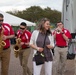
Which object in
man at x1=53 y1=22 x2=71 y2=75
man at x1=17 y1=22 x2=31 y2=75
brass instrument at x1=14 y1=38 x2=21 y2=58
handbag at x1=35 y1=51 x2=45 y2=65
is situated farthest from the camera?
man at x1=53 y1=22 x2=71 y2=75

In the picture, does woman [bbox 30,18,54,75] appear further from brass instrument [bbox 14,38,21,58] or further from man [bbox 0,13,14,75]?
brass instrument [bbox 14,38,21,58]

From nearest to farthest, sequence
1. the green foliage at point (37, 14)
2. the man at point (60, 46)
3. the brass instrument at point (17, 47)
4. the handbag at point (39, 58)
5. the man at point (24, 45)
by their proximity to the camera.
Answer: the handbag at point (39, 58), the brass instrument at point (17, 47), the man at point (24, 45), the man at point (60, 46), the green foliage at point (37, 14)

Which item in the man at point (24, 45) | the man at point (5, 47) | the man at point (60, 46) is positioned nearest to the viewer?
the man at point (5, 47)

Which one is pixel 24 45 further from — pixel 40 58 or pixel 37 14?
pixel 37 14

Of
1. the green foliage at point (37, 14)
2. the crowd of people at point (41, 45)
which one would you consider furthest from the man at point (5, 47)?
the green foliage at point (37, 14)

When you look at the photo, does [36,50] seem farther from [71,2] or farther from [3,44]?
[71,2]

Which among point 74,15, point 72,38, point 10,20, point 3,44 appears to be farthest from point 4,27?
point 10,20

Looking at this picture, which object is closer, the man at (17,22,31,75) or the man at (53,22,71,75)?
the man at (17,22,31,75)

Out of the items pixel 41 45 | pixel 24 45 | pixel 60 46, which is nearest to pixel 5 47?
pixel 41 45

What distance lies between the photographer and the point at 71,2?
36.5ft

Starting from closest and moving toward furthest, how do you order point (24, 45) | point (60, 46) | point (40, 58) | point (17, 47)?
1. point (40, 58)
2. point (17, 47)
3. point (24, 45)
4. point (60, 46)

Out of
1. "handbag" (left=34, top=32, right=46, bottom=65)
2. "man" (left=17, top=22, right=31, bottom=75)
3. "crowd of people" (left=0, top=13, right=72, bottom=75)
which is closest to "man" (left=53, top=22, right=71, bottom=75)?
"crowd of people" (left=0, top=13, right=72, bottom=75)

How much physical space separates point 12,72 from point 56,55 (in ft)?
6.46

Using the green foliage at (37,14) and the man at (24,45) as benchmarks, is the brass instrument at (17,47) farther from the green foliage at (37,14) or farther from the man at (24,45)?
the green foliage at (37,14)
